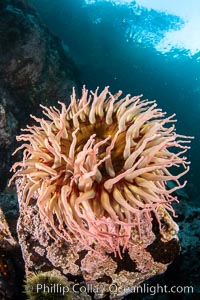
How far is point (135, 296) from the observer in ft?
18.5

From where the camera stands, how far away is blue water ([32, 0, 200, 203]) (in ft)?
42.3

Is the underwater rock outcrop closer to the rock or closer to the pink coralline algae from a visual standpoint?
the rock

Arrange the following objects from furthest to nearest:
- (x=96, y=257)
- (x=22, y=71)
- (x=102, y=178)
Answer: (x=22, y=71) < (x=96, y=257) < (x=102, y=178)

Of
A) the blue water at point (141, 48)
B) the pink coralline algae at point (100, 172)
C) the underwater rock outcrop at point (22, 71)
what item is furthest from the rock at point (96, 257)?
the blue water at point (141, 48)

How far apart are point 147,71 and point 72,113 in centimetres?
1118

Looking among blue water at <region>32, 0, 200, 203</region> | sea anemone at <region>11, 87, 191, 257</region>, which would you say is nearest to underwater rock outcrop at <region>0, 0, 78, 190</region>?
sea anemone at <region>11, 87, 191, 257</region>

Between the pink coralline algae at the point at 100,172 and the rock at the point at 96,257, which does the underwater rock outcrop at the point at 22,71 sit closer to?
the rock at the point at 96,257

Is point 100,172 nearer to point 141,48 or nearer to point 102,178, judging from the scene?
point 102,178

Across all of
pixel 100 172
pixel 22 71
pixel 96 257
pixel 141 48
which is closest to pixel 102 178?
pixel 100 172

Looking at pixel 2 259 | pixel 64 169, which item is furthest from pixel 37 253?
pixel 64 169

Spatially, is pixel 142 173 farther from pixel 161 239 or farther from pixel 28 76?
pixel 28 76

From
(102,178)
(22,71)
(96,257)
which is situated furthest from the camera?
(22,71)

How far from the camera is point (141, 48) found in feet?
48.4

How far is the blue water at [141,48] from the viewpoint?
42.3 ft
